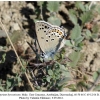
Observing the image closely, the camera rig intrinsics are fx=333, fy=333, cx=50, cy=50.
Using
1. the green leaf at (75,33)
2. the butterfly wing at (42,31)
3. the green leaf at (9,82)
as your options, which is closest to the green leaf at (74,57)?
the green leaf at (75,33)

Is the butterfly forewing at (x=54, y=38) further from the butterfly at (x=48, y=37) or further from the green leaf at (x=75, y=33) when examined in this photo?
the green leaf at (x=75, y=33)

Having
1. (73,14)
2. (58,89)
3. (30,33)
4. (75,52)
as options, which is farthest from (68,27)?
(58,89)

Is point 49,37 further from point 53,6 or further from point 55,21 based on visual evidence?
point 53,6

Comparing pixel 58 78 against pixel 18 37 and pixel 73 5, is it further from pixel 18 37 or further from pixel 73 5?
pixel 73 5

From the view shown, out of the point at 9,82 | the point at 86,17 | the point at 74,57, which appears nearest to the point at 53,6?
the point at 86,17

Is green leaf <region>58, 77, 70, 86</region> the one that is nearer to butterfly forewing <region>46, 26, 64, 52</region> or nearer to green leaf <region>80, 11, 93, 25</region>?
butterfly forewing <region>46, 26, 64, 52</region>

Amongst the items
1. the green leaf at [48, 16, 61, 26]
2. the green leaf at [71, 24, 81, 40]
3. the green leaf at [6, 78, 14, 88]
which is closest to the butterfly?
the green leaf at [6, 78, 14, 88]
